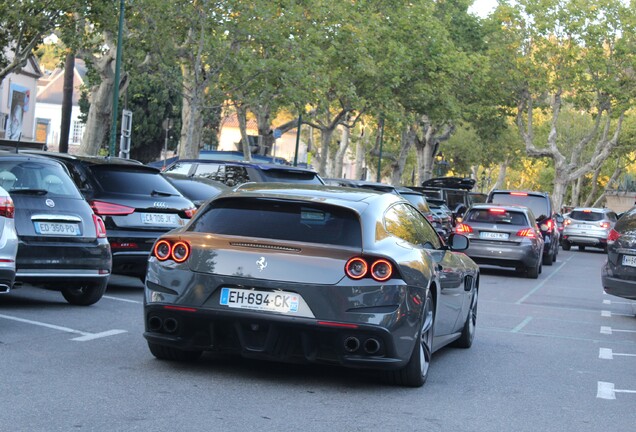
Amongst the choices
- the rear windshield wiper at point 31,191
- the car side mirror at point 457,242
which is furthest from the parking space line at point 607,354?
the rear windshield wiper at point 31,191

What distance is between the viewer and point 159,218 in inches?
582

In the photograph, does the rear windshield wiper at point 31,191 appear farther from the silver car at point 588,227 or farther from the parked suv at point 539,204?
the silver car at point 588,227

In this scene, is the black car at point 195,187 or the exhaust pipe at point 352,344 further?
the black car at point 195,187

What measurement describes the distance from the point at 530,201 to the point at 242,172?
498 inches

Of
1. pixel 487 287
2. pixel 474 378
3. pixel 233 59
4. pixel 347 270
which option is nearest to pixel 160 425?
pixel 347 270

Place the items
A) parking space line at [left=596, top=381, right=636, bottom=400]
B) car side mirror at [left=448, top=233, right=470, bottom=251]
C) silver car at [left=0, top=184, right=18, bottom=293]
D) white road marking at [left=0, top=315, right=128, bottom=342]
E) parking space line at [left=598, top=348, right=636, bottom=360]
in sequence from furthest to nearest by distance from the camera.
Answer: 1. parking space line at [left=598, top=348, right=636, bottom=360]
2. car side mirror at [left=448, top=233, right=470, bottom=251]
3. silver car at [left=0, top=184, right=18, bottom=293]
4. white road marking at [left=0, top=315, right=128, bottom=342]
5. parking space line at [left=596, top=381, right=636, bottom=400]

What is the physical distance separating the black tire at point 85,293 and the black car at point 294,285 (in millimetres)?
3979

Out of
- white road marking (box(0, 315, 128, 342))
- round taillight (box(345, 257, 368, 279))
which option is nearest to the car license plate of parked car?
round taillight (box(345, 257, 368, 279))

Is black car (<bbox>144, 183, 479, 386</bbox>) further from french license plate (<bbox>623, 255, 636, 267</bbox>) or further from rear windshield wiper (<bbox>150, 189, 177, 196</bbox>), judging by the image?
french license plate (<bbox>623, 255, 636, 267</bbox>)

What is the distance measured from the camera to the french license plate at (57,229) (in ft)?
39.5

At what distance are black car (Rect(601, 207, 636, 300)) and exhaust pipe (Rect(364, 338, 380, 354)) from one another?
7.52 metres

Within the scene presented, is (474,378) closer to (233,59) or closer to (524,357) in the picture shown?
(524,357)

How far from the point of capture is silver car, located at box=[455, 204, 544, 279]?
2420cm

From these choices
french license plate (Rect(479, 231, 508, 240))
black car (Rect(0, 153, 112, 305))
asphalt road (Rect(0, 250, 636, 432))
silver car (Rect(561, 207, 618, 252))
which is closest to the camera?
asphalt road (Rect(0, 250, 636, 432))
